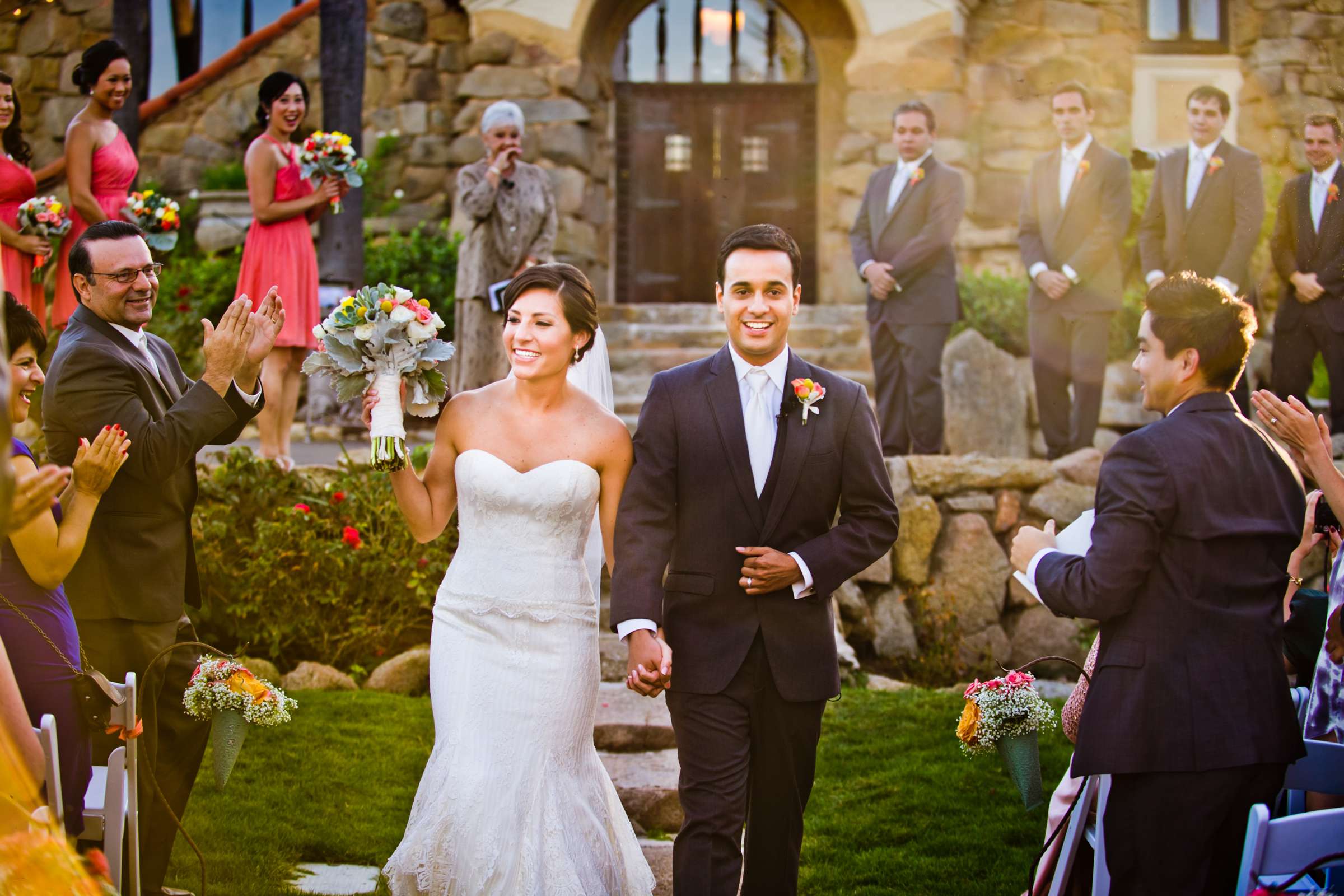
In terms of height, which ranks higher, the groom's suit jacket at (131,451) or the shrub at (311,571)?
the groom's suit jacket at (131,451)

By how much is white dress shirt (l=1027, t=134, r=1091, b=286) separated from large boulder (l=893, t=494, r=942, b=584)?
1.64 m

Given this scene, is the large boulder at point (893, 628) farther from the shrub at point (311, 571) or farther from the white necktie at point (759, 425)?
the white necktie at point (759, 425)

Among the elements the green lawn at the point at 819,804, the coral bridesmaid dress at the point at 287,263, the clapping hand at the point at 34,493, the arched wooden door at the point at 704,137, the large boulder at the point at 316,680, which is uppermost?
the arched wooden door at the point at 704,137

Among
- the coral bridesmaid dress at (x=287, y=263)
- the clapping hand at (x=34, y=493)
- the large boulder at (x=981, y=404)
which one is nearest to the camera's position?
the clapping hand at (x=34, y=493)

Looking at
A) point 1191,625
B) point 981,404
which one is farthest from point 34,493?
point 981,404

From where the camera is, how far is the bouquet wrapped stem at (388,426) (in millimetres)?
3709

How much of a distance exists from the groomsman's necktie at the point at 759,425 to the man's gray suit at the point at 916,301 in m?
4.46

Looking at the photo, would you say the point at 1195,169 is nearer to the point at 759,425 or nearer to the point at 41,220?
the point at 759,425

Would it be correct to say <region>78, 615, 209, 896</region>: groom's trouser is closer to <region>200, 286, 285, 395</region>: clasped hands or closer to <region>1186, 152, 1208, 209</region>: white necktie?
<region>200, 286, 285, 395</region>: clasped hands

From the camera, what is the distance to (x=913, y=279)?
814 centimetres

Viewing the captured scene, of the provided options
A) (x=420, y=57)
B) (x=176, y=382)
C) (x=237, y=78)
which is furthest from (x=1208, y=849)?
(x=237, y=78)

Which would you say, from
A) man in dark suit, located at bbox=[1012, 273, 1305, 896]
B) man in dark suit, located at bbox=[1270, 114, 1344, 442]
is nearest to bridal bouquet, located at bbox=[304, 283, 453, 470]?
man in dark suit, located at bbox=[1012, 273, 1305, 896]

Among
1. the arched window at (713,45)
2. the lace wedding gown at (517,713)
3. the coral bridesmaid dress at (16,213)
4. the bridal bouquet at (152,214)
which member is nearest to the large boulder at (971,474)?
the lace wedding gown at (517,713)

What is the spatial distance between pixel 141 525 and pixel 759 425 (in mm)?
1854
